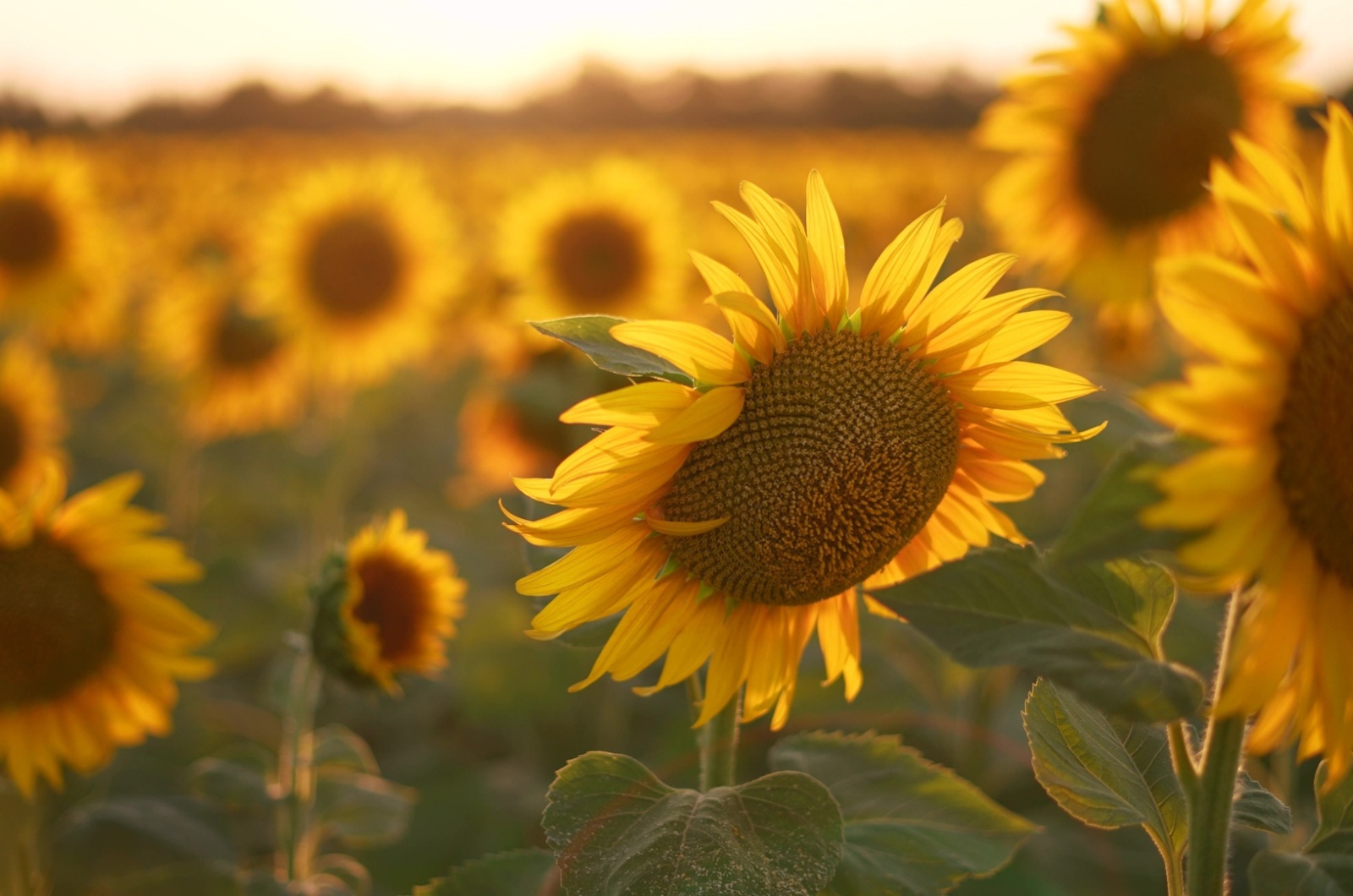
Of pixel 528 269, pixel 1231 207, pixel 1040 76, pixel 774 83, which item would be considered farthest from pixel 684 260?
pixel 774 83

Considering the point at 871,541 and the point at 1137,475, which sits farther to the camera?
the point at 871,541

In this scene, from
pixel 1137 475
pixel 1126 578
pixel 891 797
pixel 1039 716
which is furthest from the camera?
pixel 891 797

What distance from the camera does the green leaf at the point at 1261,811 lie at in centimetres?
122

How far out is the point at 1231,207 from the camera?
0.98 m

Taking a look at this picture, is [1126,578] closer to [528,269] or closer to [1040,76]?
[1040,76]

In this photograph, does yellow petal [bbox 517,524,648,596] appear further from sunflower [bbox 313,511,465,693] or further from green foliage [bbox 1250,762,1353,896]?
sunflower [bbox 313,511,465,693]

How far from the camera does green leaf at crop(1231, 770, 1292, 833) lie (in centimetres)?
122

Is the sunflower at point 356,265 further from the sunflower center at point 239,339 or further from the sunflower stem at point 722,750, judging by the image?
the sunflower stem at point 722,750

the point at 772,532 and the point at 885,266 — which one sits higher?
the point at 885,266

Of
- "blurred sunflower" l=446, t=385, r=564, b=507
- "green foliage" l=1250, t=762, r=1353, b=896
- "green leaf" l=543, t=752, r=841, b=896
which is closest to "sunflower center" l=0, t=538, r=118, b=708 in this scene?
"green leaf" l=543, t=752, r=841, b=896

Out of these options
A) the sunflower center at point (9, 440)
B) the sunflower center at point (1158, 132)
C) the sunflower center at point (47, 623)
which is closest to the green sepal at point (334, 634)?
the sunflower center at point (47, 623)

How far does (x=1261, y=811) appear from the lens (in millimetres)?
1238

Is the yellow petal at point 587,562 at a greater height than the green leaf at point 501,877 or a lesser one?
greater

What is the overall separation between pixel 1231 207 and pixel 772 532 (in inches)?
21.9
